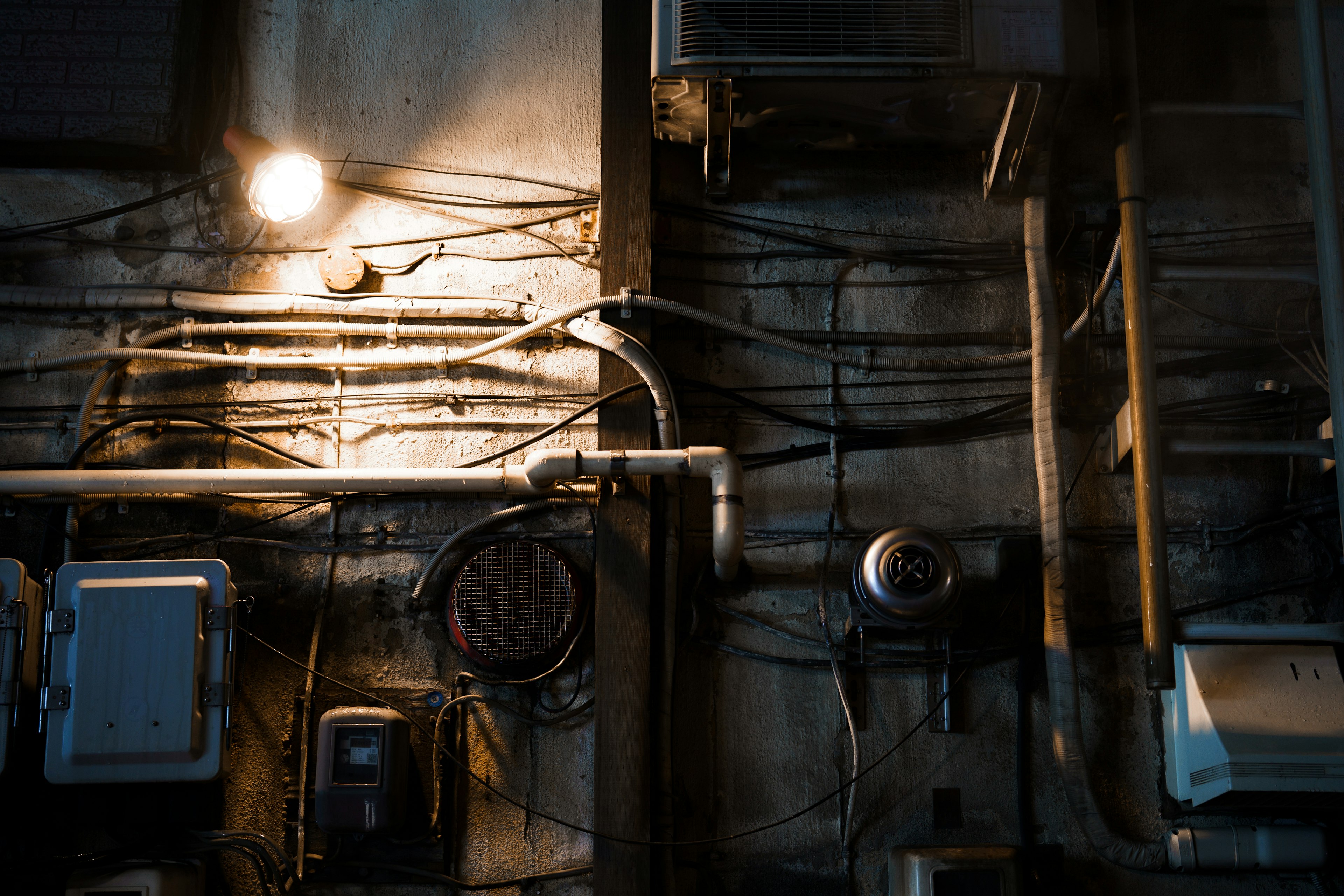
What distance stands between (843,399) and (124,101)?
296 centimetres

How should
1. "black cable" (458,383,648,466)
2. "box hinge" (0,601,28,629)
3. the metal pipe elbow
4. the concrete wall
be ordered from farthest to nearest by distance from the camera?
"black cable" (458,383,648,466) → the concrete wall → the metal pipe elbow → "box hinge" (0,601,28,629)

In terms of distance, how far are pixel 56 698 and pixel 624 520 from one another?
5.94 feet

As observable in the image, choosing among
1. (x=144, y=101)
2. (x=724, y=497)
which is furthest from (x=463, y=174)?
(x=724, y=497)

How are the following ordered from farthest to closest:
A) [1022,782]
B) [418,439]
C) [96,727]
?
[418,439], [1022,782], [96,727]

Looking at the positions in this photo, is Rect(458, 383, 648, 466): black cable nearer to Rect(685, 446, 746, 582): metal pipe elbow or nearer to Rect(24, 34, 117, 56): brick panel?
Rect(685, 446, 746, 582): metal pipe elbow

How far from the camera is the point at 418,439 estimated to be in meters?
3.28

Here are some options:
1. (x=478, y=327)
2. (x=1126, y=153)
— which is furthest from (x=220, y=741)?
(x=1126, y=153)

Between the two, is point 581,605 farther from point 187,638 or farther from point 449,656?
point 187,638

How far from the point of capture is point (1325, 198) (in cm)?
278

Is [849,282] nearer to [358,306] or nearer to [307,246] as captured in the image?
[358,306]

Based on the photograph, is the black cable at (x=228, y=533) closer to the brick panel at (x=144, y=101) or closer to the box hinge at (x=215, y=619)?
the box hinge at (x=215, y=619)

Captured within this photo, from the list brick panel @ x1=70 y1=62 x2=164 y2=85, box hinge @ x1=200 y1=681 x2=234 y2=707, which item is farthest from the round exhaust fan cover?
brick panel @ x1=70 y1=62 x2=164 y2=85

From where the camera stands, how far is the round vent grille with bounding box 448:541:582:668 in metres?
2.98

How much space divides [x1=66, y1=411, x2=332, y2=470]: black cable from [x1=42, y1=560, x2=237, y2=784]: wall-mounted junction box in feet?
1.65
